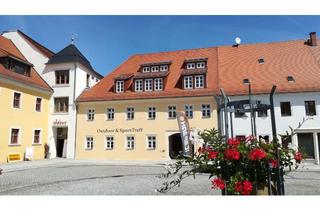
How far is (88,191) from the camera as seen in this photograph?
395 inches

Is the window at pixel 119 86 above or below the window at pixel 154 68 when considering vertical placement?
below

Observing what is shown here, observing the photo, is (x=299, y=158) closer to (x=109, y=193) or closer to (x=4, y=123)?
(x=109, y=193)

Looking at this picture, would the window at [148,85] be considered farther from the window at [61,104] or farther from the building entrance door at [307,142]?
the building entrance door at [307,142]

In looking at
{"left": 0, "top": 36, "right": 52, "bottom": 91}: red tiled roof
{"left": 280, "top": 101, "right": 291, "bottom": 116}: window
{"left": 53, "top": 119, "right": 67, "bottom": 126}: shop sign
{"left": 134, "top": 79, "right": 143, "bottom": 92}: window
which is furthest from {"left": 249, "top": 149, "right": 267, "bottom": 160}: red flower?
{"left": 53, "top": 119, "right": 67, "bottom": 126}: shop sign

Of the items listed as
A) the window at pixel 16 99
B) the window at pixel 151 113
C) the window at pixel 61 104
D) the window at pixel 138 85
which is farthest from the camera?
the window at pixel 61 104

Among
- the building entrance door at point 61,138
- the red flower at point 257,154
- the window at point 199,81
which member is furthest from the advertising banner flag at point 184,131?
the red flower at point 257,154

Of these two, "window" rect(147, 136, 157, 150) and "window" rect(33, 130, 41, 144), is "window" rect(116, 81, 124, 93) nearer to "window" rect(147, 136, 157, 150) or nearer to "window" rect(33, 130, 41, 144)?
"window" rect(147, 136, 157, 150)

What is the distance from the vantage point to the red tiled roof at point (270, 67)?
2272 cm

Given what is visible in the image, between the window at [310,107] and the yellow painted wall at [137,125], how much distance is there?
663 centimetres

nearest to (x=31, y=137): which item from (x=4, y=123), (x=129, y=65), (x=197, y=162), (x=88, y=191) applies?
(x=4, y=123)

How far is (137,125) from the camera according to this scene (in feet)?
82.4

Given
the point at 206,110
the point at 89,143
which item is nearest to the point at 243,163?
the point at 206,110

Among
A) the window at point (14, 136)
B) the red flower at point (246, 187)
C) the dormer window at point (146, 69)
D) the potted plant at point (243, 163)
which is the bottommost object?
the red flower at point (246, 187)

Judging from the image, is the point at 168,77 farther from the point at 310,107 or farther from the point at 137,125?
the point at 310,107
